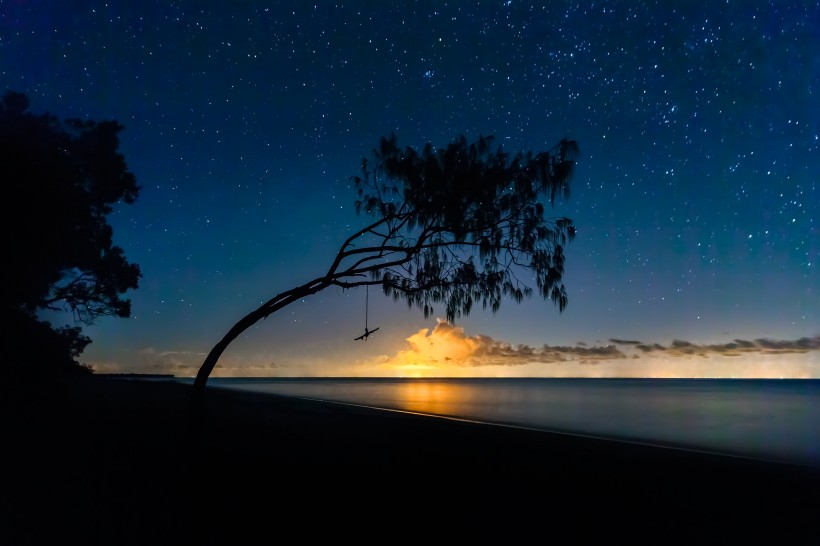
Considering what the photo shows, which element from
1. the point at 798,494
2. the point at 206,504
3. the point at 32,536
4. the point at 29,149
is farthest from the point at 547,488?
the point at 29,149

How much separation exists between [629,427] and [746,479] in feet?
91.9

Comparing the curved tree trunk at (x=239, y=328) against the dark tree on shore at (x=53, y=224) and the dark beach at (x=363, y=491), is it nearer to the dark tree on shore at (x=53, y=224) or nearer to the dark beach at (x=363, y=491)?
the dark beach at (x=363, y=491)

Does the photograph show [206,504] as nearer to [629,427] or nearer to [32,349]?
[32,349]

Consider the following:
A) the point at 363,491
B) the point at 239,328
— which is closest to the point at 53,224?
the point at 239,328

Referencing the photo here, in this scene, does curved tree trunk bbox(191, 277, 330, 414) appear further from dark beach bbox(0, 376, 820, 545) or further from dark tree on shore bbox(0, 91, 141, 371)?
dark tree on shore bbox(0, 91, 141, 371)

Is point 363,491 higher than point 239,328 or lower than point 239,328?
lower

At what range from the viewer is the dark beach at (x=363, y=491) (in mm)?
7812

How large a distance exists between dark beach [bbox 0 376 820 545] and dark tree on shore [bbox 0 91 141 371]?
406cm

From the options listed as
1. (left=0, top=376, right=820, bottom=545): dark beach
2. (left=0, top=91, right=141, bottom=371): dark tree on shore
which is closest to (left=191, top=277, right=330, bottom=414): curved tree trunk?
(left=0, top=376, right=820, bottom=545): dark beach

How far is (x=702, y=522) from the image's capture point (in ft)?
28.9

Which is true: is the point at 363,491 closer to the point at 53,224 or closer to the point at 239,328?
the point at 239,328

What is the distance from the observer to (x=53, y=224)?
2041cm

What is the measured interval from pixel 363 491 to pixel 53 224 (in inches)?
644

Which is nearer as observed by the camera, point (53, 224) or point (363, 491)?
point (363, 491)
